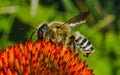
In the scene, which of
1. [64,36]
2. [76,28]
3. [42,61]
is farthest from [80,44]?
[76,28]

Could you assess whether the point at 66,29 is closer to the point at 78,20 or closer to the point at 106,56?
the point at 78,20

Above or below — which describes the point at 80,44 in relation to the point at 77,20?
below

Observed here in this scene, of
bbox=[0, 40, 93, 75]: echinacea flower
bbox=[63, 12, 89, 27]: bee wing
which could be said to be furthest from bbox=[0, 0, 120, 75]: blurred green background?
bbox=[0, 40, 93, 75]: echinacea flower

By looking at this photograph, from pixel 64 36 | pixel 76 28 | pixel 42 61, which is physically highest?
pixel 76 28

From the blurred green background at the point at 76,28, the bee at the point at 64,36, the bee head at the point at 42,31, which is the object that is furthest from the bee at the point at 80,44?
the blurred green background at the point at 76,28

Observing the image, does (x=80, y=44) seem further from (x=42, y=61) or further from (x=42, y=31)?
(x=42, y=61)

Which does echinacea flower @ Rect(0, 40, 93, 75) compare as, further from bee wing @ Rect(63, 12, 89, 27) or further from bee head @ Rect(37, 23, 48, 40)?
bee wing @ Rect(63, 12, 89, 27)
